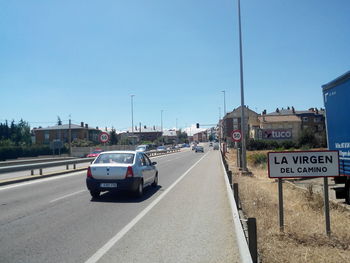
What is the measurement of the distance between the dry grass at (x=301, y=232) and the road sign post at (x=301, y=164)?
517 millimetres

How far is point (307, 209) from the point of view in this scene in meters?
9.21

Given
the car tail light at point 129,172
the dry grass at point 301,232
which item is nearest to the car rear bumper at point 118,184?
the car tail light at point 129,172

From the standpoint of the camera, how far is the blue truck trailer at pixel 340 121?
9.78 metres

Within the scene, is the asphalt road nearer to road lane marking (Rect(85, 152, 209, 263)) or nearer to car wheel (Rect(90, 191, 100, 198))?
road lane marking (Rect(85, 152, 209, 263))

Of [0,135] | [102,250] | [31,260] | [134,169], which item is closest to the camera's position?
[31,260]

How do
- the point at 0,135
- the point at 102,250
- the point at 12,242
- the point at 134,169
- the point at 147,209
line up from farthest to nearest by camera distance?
the point at 0,135
the point at 134,169
the point at 147,209
the point at 12,242
the point at 102,250

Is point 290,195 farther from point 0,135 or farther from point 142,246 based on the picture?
point 0,135

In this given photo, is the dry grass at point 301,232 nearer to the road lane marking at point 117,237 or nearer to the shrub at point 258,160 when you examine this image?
the road lane marking at point 117,237

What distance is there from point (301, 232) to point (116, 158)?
6.96m

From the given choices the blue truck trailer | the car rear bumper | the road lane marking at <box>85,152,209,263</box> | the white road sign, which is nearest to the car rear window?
the car rear bumper

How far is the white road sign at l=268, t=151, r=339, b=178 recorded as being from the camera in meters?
6.68

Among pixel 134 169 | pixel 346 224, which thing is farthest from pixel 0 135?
pixel 346 224

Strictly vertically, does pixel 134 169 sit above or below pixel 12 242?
above

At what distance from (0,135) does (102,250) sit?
107 m
